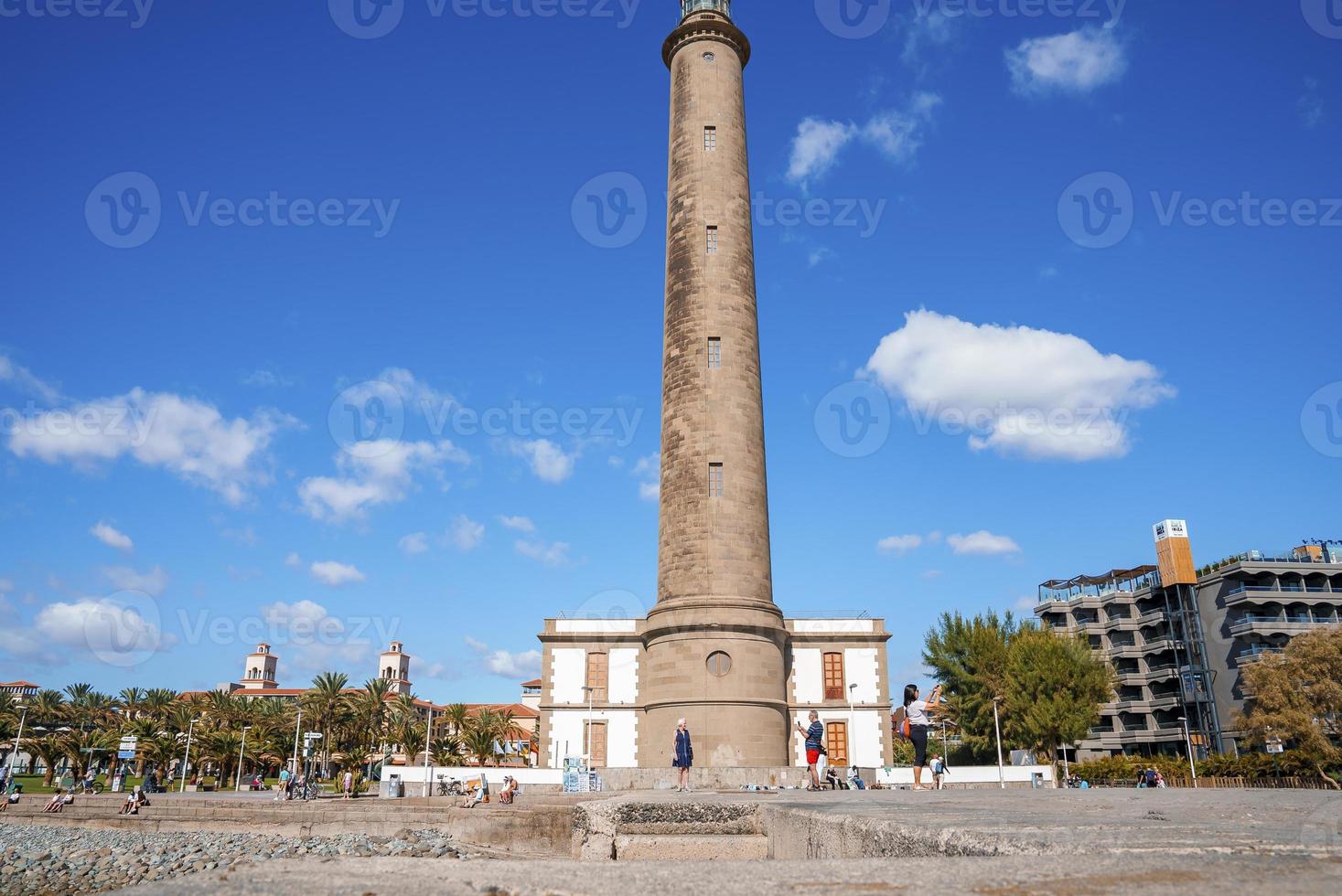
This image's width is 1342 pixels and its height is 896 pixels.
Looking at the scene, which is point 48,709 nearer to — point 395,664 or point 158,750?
point 158,750

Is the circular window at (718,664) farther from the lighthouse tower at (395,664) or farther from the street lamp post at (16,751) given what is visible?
the lighthouse tower at (395,664)

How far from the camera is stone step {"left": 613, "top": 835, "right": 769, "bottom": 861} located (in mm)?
8867

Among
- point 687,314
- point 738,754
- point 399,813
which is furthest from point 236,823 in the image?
point 687,314

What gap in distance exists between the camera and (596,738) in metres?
35.4

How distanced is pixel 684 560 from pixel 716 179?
13.2 meters

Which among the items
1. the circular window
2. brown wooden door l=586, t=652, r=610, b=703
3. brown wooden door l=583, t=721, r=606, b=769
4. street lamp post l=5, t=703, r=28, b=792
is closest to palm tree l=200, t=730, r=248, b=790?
street lamp post l=5, t=703, r=28, b=792

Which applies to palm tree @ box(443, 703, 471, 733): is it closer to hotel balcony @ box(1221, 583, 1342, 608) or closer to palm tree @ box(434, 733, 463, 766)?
palm tree @ box(434, 733, 463, 766)

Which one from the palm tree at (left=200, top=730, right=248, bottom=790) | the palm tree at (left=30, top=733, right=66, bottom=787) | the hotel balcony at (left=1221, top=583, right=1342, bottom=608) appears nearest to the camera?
the palm tree at (left=200, top=730, right=248, bottom=790)

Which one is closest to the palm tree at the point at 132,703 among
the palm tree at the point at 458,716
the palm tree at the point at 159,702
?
the palm tree at the point at 159,702

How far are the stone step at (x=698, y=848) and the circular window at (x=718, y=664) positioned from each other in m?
18.3

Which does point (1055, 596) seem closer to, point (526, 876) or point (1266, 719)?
point (1266, 719)

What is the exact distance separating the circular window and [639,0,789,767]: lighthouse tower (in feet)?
0.11

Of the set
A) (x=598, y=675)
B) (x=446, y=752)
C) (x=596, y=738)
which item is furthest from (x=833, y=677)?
(x=446, y=752)

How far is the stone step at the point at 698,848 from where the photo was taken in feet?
29.1
